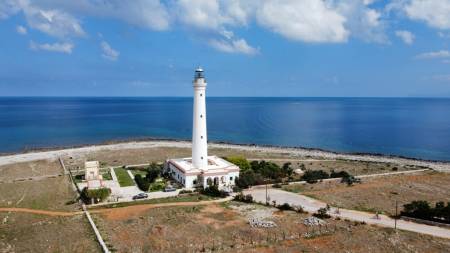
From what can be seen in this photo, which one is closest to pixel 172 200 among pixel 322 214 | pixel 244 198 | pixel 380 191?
pixel 244 198

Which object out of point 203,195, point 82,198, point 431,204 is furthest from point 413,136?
point 82,198

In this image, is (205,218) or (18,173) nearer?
(205,218)

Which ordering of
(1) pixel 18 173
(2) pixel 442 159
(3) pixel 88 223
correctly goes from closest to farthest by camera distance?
(3) pixel 88 223 → (1) pixel 18 173 → (2) pixel 442 159

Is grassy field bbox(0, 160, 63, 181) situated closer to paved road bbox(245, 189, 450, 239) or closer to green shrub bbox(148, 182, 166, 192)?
green shrub bbox(148, 182, 166, 192)

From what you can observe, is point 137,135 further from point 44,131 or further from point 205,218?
point 205,218

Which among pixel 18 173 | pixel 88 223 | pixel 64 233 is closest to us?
pixel 64 233

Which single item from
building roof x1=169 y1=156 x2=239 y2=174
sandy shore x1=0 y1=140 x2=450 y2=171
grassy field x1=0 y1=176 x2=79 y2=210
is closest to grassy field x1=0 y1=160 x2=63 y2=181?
sandy shore x1=0 y1=140 x2=450 y2=171

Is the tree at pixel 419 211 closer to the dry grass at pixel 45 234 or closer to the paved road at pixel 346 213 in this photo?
the paved road at pixel 346 213
